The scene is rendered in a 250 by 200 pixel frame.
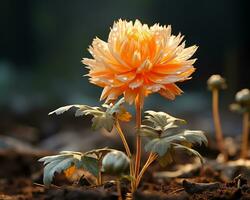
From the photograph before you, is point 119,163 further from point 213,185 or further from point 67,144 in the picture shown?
point 67,144

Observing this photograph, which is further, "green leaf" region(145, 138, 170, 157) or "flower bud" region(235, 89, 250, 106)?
"flower bud" region(235, 89, 250, 106)

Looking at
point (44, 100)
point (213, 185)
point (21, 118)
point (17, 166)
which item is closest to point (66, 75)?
point (44, 100)

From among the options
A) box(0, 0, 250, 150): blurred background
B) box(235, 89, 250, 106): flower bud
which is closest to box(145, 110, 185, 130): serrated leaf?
box(235, 89, 250, 106): flower bud

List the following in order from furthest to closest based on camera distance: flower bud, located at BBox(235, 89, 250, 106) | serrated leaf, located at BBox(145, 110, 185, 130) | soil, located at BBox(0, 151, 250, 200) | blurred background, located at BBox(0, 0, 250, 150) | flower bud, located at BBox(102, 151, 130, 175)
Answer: blurred background, located at BBox(0, 0, 250, 150) < flower bud, located at BBox(235, 89, 250, 106) < serrated leaf, located at BBox(145, 110, 185, 130) < soil, located at BBox(0, 151, 250, 200) < flower bud, located at BBox(102, 151, 130, 175)

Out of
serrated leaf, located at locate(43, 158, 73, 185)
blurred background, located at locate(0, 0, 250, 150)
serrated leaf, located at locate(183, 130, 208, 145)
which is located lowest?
serrated leaf, located at locate(43, 158, 73, 185)

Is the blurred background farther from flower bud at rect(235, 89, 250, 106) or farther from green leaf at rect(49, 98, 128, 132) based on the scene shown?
green leaf at rect(49, 98, 128, 132)
